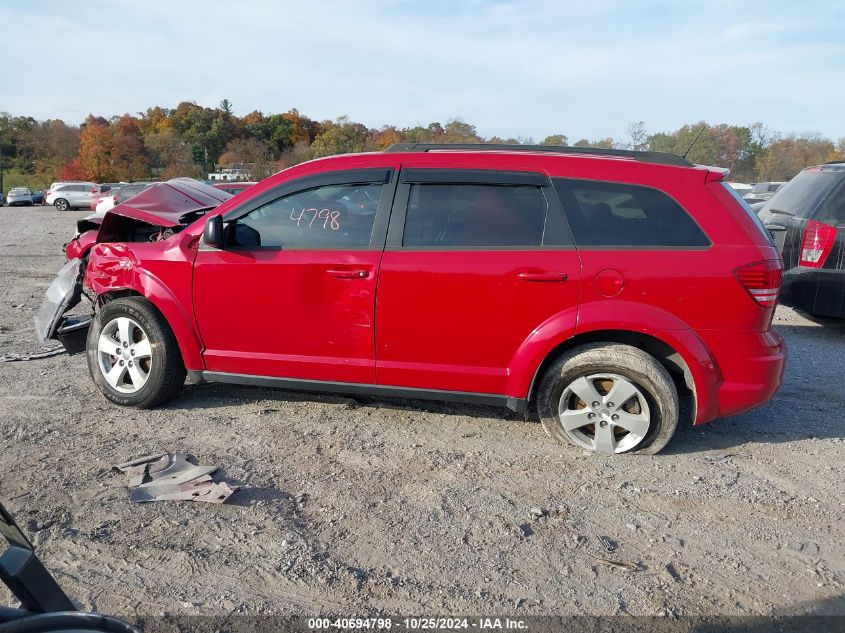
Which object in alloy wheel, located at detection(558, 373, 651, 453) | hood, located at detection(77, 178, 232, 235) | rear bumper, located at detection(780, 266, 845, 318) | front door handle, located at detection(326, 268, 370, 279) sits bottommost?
alloy wheel, located at detection(558, 373, 651, 453)

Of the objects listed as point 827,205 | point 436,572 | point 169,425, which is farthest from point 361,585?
point 827,205

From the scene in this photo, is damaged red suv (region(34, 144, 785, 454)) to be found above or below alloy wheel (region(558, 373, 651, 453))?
above

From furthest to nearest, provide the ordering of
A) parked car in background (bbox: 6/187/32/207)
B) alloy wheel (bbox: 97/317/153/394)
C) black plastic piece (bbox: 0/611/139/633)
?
parked car in background (bbox: 6/187/32/207)
alloy wheel (bbox: 97/317/153/394)
black plastic piece (bbox: 0/611/139/633)

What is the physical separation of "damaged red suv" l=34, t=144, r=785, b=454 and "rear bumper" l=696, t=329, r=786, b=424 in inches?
0.4

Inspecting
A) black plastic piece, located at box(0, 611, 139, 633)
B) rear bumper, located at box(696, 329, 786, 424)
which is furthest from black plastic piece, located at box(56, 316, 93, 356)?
rear bumper, located at box(696, 329, 786, 424)

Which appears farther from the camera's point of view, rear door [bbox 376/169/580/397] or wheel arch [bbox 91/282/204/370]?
wheel arch [bbox 91/282/204/370]

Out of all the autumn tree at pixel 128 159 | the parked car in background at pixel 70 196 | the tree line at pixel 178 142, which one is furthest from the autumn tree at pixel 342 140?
the autumn tree at pixel 128 159

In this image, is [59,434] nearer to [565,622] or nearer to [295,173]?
[295,173]

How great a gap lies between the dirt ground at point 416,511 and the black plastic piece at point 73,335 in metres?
0.37

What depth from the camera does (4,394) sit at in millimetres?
4953

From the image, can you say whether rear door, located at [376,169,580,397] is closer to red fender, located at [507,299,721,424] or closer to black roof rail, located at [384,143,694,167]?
red fender, located at [507,299,721,424]

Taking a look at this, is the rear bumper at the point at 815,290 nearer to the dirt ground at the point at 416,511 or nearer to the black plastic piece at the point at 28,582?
the dirt ground at the point at 416,511

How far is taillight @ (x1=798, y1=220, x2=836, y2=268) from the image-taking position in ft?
21.6

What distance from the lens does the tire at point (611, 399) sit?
3.98 m
